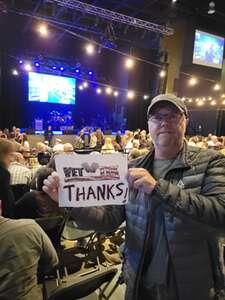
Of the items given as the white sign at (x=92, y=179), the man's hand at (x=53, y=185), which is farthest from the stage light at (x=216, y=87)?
the man's hand at (x=53, y=185)

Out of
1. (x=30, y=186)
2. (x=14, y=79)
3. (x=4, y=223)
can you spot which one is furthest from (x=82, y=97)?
(x=4, y=223)

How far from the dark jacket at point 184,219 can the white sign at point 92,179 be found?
95mm

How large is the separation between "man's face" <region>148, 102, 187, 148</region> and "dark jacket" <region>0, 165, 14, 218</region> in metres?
1.55

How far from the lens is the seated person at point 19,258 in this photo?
1.49 metres

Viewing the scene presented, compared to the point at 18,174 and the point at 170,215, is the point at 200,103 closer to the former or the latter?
the point at 18,174

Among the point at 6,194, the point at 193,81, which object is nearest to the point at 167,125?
the point at 6,194

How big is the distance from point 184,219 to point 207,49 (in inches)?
476

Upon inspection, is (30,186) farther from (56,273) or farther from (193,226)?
(193,226)

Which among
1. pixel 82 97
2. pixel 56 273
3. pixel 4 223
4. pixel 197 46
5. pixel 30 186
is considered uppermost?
pixel 197 46

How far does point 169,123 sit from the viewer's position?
3.85 ft

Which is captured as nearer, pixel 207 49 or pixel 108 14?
pixel 108 14

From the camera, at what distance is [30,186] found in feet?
11.7

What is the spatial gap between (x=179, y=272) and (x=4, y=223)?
1011 millimetres

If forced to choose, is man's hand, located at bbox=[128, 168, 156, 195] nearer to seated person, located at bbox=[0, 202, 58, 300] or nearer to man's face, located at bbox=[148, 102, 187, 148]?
man's face, located at bbox=[148, 102, 187, 148]
